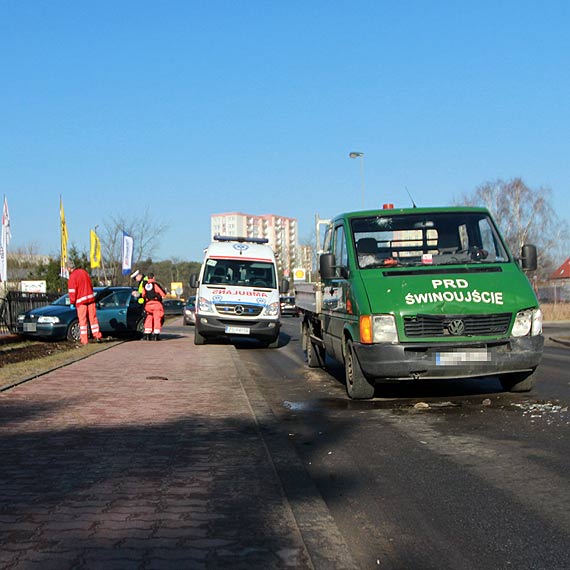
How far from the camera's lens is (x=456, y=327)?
844 cm

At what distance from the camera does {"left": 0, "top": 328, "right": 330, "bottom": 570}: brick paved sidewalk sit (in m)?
3.75

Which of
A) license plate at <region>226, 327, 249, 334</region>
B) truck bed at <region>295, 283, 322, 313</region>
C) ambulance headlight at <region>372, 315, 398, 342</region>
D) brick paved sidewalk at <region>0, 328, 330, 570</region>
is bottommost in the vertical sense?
brick paved sidewalk at <region>0, 328, 330, 570</region>

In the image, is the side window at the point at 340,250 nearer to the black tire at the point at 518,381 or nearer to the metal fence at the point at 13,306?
the black tire at the point at 518,381

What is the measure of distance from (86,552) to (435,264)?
6.68m

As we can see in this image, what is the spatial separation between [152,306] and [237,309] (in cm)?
271

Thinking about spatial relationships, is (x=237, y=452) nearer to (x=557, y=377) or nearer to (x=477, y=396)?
(x=477, y=396)

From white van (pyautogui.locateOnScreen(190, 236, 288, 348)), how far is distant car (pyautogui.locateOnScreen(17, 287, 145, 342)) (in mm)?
2945

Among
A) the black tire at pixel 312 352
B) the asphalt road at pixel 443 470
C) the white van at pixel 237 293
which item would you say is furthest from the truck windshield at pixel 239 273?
the asphalt road at pixel 443 470

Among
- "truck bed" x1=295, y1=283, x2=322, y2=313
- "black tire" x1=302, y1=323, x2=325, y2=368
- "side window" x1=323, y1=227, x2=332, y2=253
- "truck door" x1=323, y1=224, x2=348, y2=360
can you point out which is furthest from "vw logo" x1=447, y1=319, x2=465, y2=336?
"black tire" x1=302, y1=323, x2=325, y2=368

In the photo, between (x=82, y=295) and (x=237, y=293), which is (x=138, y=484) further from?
(x=237, y=293)

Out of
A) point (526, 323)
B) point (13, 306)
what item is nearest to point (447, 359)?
A: point (526, 323)

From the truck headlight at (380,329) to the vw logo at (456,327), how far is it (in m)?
0.62

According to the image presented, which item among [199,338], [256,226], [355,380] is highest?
[256,226]

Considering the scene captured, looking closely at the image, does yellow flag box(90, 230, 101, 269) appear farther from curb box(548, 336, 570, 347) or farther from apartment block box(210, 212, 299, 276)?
apartment block box(210, 212, 299, 276)
